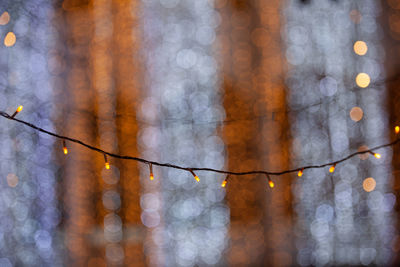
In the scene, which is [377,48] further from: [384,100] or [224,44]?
[224,44]

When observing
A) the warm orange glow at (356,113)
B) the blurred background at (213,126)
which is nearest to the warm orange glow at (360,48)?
the blurred background at (213,126)

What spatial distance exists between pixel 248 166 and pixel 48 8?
1.02 meters

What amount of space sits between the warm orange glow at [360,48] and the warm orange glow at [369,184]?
1.67 ft

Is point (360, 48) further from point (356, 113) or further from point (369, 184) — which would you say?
point (369, 184)

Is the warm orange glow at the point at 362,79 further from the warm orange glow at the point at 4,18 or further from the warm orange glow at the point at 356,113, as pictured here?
the warm orange glow at the point at 4,18

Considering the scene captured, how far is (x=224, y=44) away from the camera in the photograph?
69.1 inches

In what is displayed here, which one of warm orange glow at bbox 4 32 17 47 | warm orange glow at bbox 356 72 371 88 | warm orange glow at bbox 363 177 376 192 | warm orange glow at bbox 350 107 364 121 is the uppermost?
warm orange glow at bbox 4 32 17 47

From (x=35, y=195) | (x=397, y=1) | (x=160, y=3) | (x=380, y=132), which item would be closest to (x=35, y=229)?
(x=35, y=195)

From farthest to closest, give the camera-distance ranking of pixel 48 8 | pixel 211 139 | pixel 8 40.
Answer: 1. pixel 211 139
2. pixel 48 8
3. pixel 8 40

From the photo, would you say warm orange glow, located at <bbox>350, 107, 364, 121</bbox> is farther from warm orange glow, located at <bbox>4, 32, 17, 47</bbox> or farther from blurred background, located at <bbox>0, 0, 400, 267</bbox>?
warm orange glow, located at <bbox>4, 32, 17, 47</bbox>

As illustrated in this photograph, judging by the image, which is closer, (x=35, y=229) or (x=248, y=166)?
(x=35, y=229)

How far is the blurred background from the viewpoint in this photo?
1.60 meters

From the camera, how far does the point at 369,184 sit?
1646 mm

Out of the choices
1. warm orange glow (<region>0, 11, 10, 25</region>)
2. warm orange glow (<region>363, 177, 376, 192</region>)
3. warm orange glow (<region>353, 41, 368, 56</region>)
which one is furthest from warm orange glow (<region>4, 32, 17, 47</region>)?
warm orange glow (<region>363, 177, 376, 192</region>)
